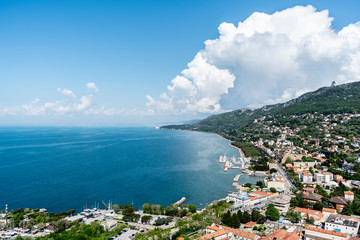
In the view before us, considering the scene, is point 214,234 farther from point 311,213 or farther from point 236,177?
point 236,177

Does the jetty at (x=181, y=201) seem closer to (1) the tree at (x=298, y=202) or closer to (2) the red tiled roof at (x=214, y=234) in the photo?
(2) the red tiled roof at (x=214, y=234)

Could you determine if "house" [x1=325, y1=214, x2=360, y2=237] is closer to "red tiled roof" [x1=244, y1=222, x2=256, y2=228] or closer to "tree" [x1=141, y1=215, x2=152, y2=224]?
"red tiled roof" [x1=244, y1=222, x2=256, y2=228]

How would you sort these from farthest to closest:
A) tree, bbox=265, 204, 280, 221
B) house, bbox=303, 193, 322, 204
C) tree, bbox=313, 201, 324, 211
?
house, bbox=303, 193, 322, 204 → tree, bbox=313, 201, 324, 211 → tree, bbox=265, 204, 280, 221

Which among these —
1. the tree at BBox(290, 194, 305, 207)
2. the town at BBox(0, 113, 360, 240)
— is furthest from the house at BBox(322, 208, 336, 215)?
the tree at BBox(290, 194, 305, 207)

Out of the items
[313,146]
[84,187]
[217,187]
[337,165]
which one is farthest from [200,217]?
[313,146]

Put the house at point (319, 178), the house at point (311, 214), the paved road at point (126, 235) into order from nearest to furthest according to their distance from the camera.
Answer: the paved road at point (126, 235) < the house at point (311, 214) < the house at point (319, 178)

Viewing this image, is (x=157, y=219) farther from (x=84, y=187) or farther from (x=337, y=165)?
(x=337, y=165)

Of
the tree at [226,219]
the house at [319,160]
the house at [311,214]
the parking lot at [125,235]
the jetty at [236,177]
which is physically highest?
the house at [319,160]

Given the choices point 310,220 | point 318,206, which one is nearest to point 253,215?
point 310,220

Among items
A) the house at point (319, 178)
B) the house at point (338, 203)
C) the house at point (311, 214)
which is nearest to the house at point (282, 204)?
the house at point (311, 214)
